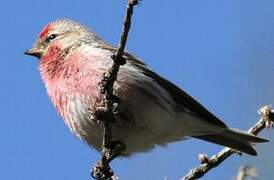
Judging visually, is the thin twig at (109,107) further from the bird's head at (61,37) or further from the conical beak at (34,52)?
the conical beak at (34,52)

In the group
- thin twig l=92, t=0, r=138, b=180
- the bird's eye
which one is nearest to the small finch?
the bird's eye

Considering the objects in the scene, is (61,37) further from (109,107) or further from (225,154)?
(225,154)

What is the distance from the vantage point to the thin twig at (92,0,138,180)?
8.77ft

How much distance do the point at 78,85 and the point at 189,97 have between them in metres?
1.12

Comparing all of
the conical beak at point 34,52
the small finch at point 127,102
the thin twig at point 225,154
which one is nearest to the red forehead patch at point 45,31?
the conical beak at point 34,52

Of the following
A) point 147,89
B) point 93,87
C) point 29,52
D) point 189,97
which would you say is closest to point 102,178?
point 93,87

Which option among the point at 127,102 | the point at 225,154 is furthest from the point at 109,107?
the point at 127,102

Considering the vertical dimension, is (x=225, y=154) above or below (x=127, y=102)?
below

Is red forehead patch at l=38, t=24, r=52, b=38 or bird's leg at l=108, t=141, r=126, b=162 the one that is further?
red forehead patch at l=38, t=24, r=52, b=38

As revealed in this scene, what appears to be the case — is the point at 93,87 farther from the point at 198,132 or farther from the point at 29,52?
the point at 29,52

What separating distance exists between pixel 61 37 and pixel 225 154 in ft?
9.81

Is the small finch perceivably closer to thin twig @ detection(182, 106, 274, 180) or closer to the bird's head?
the bird's head

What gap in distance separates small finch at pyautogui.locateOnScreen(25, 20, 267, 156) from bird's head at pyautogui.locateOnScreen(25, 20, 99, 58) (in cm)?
2

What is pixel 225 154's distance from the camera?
3.22 m
